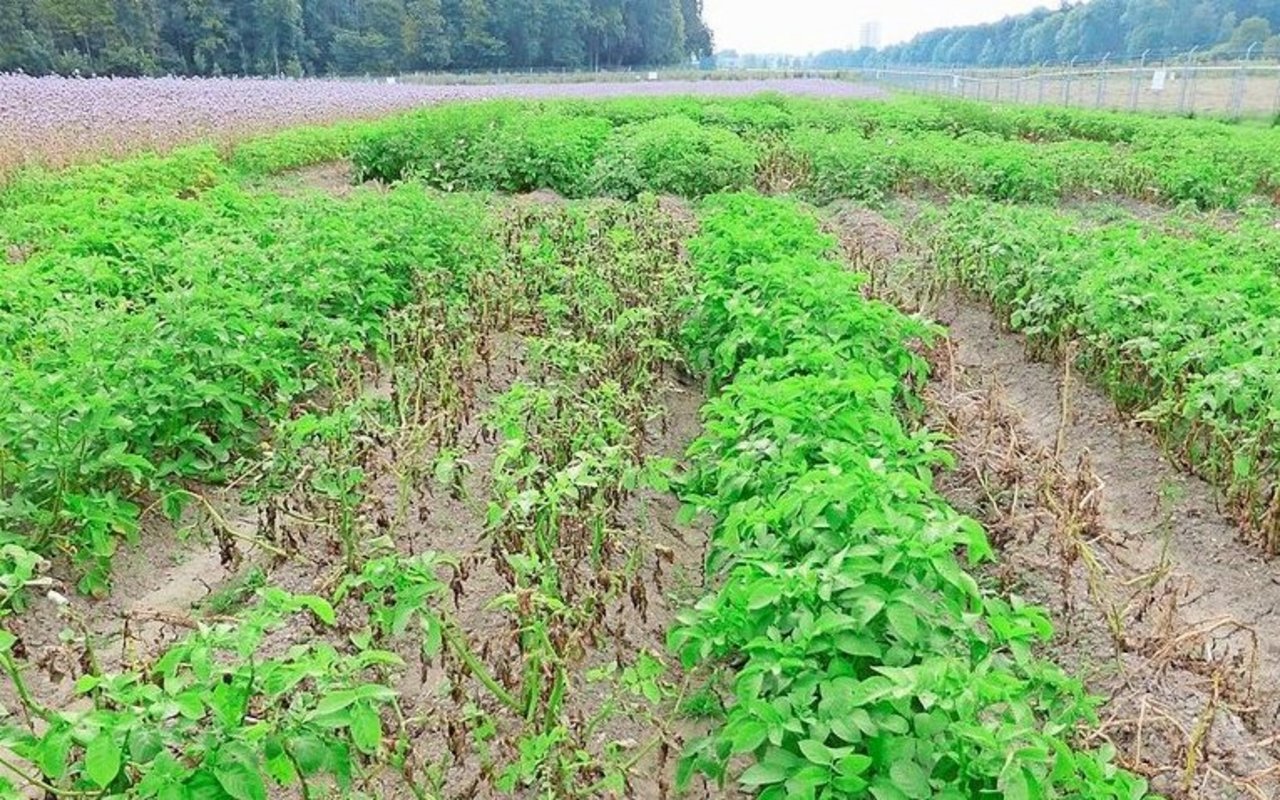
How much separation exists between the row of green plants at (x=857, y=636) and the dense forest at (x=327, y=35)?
121 ft

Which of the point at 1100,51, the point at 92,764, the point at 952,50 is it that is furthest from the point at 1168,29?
the point at 92,764

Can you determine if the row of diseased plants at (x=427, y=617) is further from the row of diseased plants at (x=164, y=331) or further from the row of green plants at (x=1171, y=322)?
the row of green plants at (x=1171, y=322)

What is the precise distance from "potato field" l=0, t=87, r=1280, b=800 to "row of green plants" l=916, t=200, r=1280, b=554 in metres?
0.04

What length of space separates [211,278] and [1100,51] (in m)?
79.0

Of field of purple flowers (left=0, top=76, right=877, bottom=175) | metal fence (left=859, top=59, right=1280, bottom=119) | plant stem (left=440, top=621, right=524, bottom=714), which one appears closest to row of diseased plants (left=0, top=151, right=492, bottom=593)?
plant stem (left=440, top=621, right=524, bottom=714)

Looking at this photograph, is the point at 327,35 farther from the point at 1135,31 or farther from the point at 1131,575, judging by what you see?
the point at 1131,575

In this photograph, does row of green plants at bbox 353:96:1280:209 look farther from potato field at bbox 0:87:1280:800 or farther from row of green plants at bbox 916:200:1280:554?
row of green plants at bbox 916:200:1280:554

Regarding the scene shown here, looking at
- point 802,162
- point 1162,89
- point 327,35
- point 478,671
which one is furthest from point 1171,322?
point 327,35

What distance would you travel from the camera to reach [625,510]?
491 cm

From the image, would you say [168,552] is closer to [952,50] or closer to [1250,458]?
[1250,458]

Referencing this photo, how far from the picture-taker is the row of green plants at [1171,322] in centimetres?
482

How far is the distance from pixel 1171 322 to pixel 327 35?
59347mm

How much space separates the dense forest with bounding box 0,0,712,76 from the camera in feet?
133

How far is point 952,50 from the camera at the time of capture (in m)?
119
